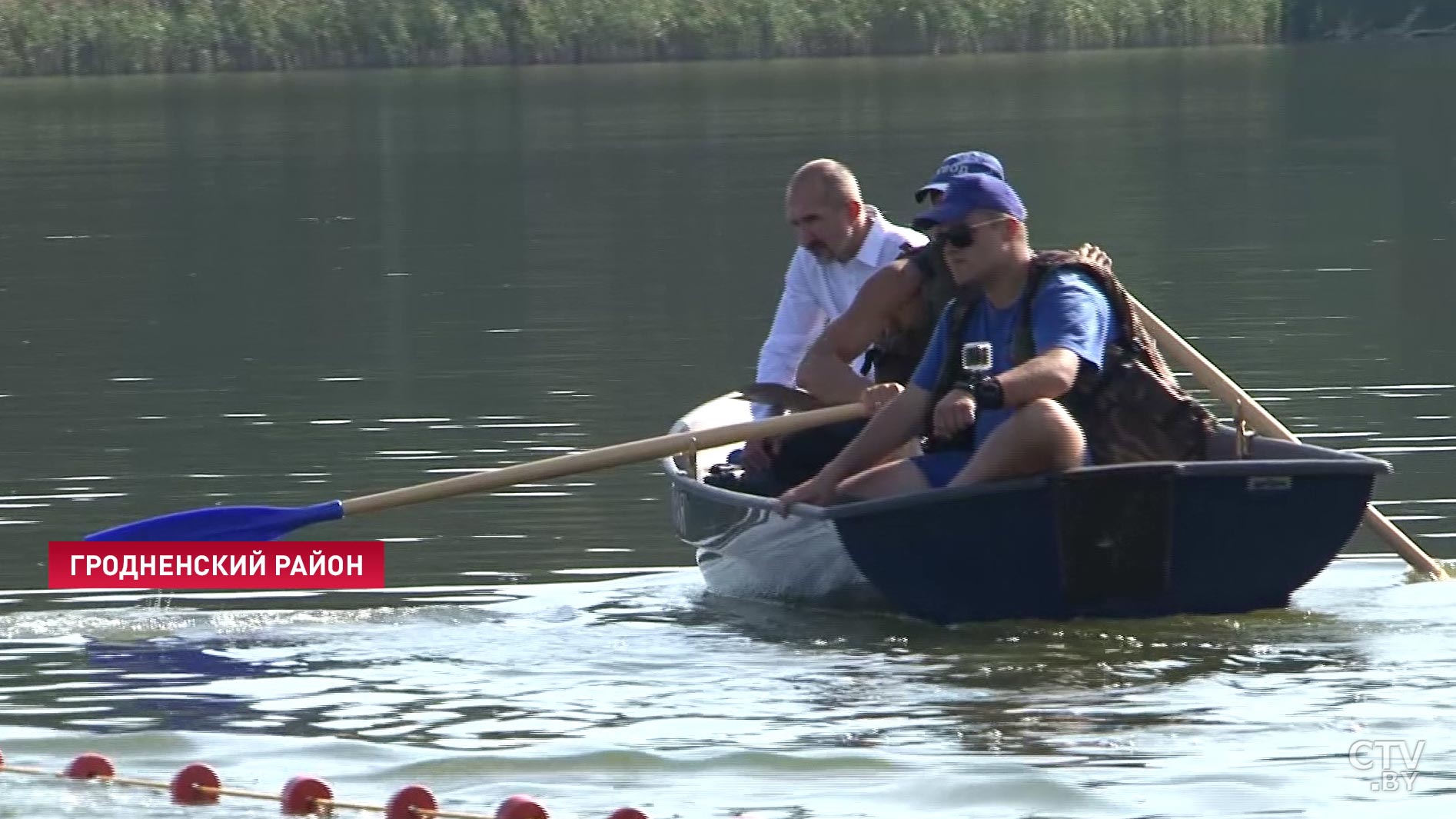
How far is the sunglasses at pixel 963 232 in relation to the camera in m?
7.86

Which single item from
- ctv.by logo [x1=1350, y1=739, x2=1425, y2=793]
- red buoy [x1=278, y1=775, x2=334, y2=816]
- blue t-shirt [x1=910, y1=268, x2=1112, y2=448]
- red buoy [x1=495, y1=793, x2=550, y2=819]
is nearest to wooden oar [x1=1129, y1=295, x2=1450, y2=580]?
blue t-shirt [x1=910, y1=268, x2=1112, y2=448]

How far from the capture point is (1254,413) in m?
9.00

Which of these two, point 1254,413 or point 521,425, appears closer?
point 1254,413

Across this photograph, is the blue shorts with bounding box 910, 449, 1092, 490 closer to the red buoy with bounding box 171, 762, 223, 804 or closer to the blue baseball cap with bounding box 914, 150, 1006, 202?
the blue baseball cap with bounding box 914, 150, 1006, 202

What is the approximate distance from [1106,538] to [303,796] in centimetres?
266

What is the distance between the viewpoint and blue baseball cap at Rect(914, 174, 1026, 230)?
7.84 metres

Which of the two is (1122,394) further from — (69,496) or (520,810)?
(69,496)

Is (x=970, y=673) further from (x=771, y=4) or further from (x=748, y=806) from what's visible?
(x=771, y=4)

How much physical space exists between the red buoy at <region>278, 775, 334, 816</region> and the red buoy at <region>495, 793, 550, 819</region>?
0.45 metres

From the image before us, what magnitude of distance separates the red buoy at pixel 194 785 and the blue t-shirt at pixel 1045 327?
2.60 meters

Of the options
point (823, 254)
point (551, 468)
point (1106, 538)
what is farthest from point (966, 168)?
point (551, 468)

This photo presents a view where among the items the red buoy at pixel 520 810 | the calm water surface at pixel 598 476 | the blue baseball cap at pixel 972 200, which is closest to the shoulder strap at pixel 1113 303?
the blue baseball cap at pixel 972 200

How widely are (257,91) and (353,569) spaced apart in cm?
3643

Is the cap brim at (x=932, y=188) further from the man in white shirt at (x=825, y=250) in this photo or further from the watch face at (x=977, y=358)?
the watch face at (x=977, y=358)
